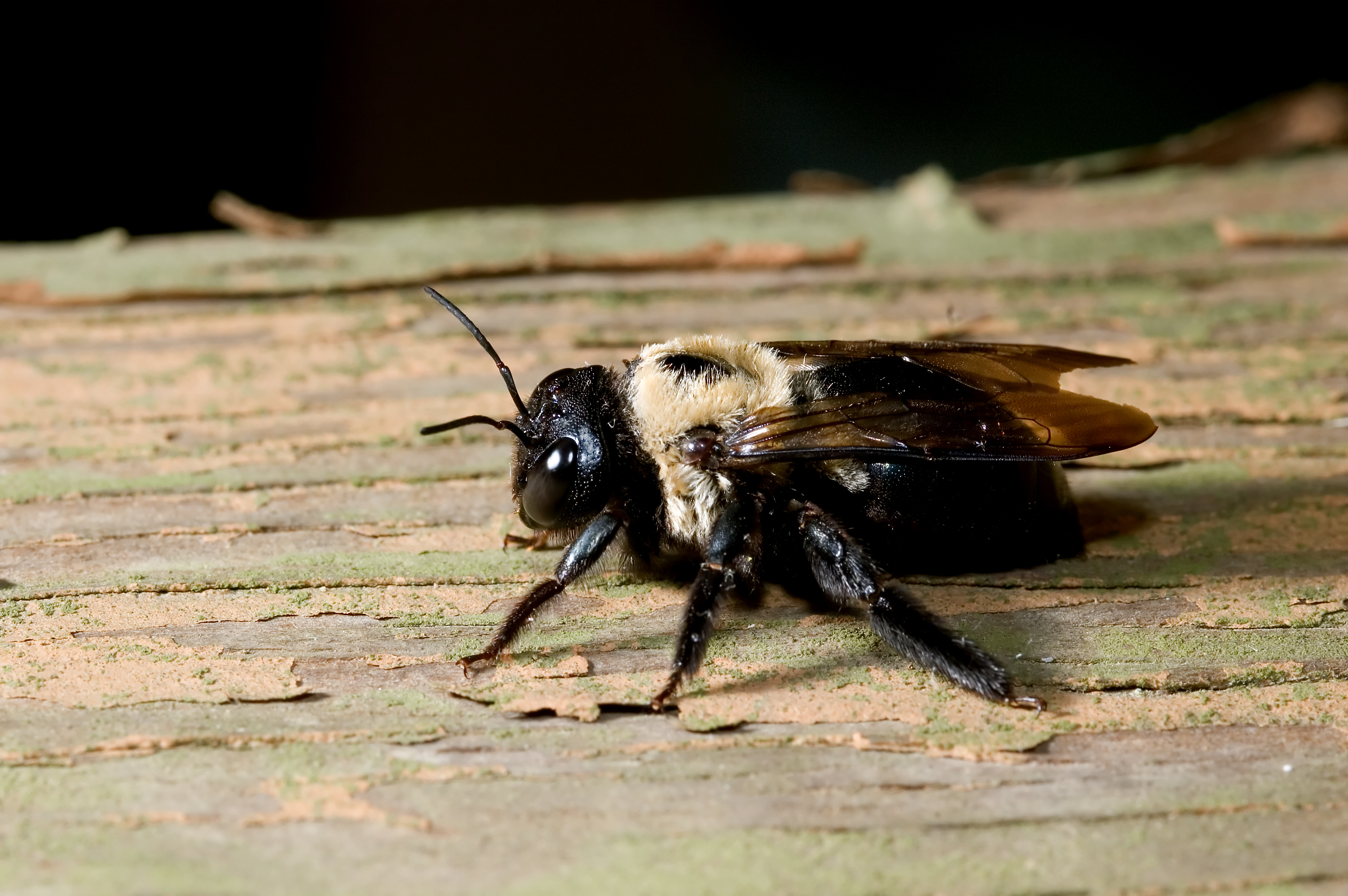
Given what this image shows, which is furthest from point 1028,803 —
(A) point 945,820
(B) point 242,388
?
(B) point 242,388

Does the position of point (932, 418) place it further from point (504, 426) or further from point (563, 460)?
point (504, 426)

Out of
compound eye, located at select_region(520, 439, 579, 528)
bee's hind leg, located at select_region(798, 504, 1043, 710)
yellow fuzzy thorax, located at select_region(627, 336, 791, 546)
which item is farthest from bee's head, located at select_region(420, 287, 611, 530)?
bee's hind leg, located at select_region(798, 504, 1043, 710)

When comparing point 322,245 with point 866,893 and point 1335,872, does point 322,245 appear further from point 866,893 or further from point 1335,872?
point 1335,872

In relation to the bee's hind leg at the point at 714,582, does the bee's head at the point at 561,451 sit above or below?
above

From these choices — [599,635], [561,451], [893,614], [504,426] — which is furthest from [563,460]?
[893,614]

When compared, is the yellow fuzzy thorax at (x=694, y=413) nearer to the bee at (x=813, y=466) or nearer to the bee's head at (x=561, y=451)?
the bee at (x=813, y=466)

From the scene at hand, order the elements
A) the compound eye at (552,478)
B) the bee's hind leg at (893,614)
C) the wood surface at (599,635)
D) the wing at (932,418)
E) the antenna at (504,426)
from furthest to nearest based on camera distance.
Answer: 1. the antenna at (504,426)
2. the compound eye at (552,478)
3. the wing at (932,418)
4. the bee's hind leg at (893,614)
5. the wood surface at (599,635)

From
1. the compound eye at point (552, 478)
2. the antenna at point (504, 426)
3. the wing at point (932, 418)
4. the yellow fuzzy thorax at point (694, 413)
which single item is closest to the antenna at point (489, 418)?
the antenna at point (504, 426)
